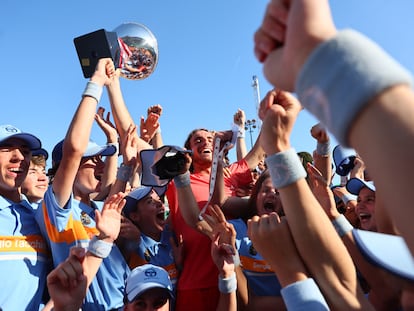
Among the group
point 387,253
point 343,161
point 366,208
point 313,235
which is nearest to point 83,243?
point 313,235

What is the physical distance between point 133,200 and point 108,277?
91 centimetres

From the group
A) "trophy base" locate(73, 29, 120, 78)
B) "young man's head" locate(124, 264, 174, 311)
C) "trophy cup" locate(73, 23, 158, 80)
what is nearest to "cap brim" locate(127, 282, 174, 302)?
"young man's head" locate(124, 264, 174, 311)

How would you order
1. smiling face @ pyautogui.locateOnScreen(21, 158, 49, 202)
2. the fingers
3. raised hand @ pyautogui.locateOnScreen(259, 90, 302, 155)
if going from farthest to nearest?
smiling face @ pyautogui.locateOnScreen(21, 158, 49, 202) < raised hand @ pyautogui.locateOnScreen(259, 90, 302, 155) < the fingers

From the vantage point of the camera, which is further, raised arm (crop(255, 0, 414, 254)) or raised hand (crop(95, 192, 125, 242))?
raised hand (crop(95, 192, 125, 242))

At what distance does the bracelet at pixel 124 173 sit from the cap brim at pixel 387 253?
2.62 metres

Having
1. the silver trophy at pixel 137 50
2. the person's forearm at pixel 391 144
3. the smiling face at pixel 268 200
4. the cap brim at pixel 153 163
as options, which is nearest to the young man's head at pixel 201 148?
the cap brim at pixel 153 163

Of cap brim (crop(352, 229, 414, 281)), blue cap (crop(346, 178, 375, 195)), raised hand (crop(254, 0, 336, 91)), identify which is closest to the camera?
raised hand (crop(254, 0, 336, 91))

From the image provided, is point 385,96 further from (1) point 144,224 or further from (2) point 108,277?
(1) point 144,224

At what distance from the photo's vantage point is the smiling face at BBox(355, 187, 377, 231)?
3.10 metres

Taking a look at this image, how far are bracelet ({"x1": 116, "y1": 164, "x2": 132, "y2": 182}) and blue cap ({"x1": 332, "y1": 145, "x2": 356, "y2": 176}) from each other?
2.34 meters

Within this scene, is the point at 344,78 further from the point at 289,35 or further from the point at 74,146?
the point at 74,146

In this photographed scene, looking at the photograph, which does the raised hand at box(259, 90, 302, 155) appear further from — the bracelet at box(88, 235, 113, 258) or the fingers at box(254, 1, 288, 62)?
the bracelet at box(88, 235, 113, 258)

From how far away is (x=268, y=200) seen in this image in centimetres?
293

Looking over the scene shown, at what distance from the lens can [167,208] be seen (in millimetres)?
3867
